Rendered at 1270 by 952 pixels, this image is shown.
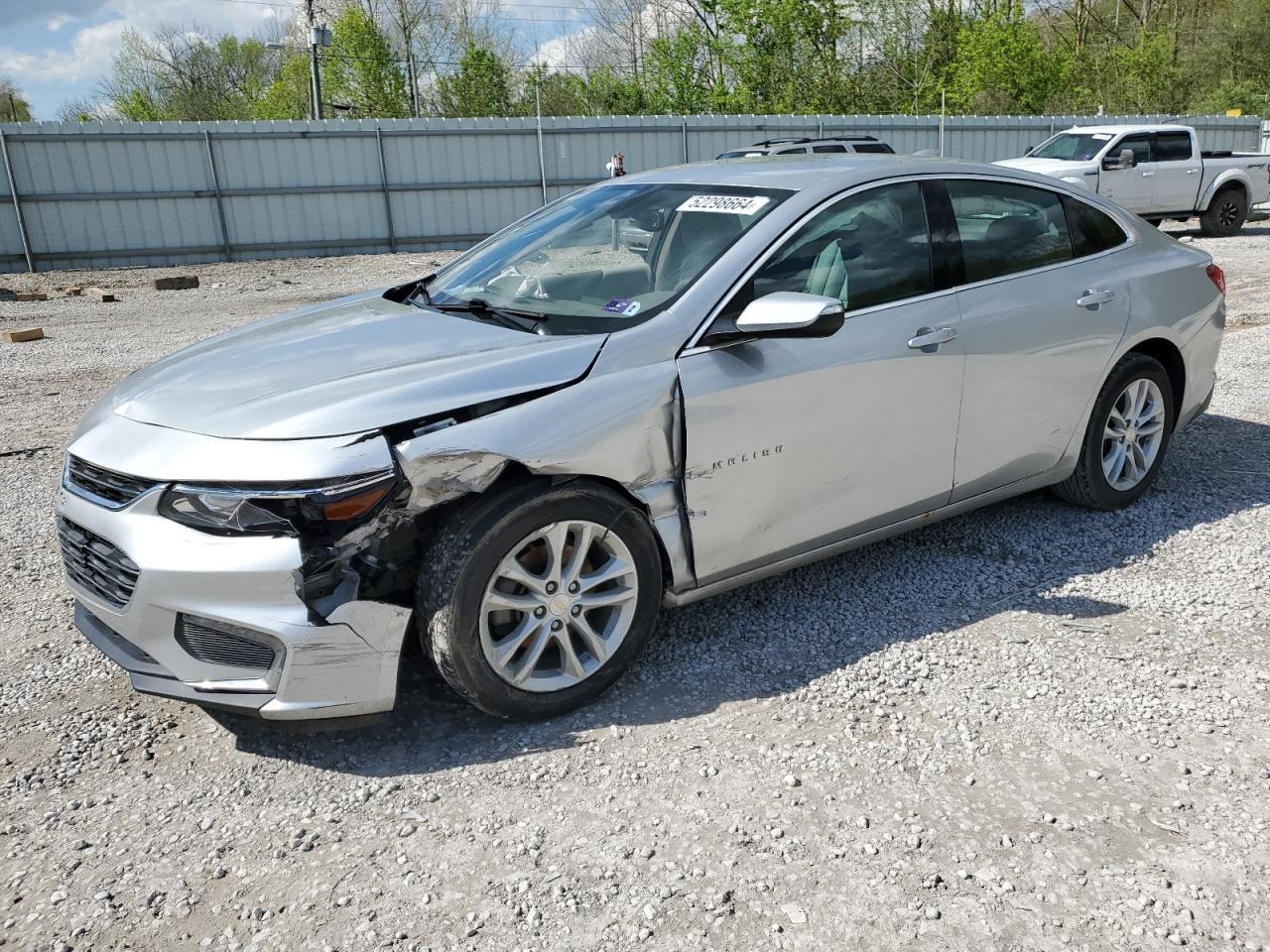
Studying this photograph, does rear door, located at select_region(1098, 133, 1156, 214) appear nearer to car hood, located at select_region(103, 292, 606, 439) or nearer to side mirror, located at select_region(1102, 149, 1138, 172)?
side mirror, located at select_region(1102, 149, 1138, 172)

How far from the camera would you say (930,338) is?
378 cm

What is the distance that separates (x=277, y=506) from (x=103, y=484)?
0.65 metres

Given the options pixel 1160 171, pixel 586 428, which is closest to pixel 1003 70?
pixel 1160 171

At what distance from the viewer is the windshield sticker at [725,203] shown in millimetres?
3672

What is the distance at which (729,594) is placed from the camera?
13.6 feet

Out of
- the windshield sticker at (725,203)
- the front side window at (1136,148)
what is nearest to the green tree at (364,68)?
the front side window at (1136,148)

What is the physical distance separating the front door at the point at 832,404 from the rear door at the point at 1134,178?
14824mm

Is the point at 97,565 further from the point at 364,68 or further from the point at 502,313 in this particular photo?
the point at 364,68

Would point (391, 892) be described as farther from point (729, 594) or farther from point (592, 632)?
point (729, 594)

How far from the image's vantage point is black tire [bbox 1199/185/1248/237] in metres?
18.4

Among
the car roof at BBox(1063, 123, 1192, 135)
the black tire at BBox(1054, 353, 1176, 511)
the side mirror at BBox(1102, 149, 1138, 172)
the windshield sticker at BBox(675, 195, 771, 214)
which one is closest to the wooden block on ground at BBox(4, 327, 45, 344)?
the windshield sticker at BBox(675, 195, 771, 214)

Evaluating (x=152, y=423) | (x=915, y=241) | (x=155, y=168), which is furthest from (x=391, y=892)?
(x=155, y=168)

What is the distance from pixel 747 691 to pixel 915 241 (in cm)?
184

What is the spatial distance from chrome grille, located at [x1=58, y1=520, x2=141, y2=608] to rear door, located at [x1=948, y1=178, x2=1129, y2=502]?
298 centimetres
